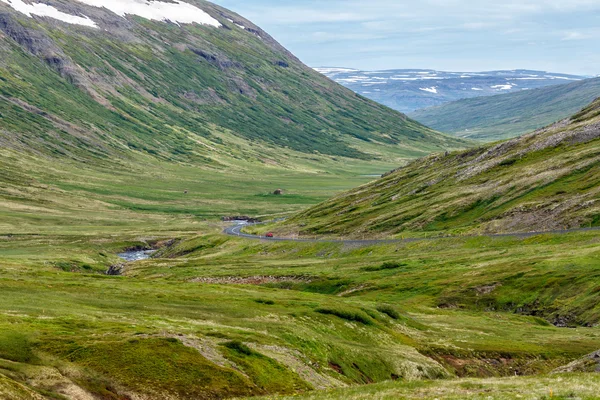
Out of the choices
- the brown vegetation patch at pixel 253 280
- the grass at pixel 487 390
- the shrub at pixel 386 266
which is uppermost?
the grass at pixel 487 390

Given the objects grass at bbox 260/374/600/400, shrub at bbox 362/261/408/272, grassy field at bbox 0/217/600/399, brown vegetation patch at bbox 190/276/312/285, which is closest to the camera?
grass at bbox 260/374/600/400

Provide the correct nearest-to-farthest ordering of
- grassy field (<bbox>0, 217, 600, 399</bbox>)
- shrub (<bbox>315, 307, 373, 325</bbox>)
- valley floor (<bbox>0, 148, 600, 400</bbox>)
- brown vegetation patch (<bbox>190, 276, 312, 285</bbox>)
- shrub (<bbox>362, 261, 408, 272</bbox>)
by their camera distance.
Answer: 1. valley floor (<bbox>0, 148, 600, 400</bbox>)
2. grassy field (<bbox>0, 217, 600, 399</bbox>)
3. shrub (<bbox>315, 307, 373, 325</bbox>)
4. brown vegetation patch (<bbox>190, 276, 312, 285</bbox>)
5. shrub (<bbox>362, 261, 408, 272</bbox>)

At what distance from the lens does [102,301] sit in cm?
8106

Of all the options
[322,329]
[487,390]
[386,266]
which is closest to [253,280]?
[386,266]

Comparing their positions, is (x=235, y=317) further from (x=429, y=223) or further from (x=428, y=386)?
(x=429, y=223)

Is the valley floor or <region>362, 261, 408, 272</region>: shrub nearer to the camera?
the valley floor

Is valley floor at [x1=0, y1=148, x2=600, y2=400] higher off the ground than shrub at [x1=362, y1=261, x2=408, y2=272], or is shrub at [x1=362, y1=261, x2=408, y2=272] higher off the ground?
valley floor at [x1=0, y1=148, x2=600, y2=400]

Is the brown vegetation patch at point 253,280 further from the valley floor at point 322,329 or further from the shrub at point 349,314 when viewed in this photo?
the shrub at point 349,314

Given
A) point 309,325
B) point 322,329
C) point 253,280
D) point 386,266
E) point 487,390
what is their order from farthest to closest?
point 253,280 < point 386,266 < point 309,325 < point 322,329 < point 487,390

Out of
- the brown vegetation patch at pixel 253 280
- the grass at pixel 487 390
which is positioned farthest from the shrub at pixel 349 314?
the brown vegetation patch at pixel 253 280

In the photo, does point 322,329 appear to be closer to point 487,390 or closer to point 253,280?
point 487,390

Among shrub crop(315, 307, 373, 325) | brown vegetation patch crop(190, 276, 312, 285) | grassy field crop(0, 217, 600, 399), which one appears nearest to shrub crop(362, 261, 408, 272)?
grassy field crop(0, 217, 600, 399)

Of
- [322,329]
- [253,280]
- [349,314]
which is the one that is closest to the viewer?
[322,329]

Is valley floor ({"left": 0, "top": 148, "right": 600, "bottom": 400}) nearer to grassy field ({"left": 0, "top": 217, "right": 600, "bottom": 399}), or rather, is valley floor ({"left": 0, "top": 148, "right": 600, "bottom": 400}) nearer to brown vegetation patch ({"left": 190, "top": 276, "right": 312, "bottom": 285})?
grassy field ({"left": 0, "top": 217, "right": 600, "bottom": 399})
